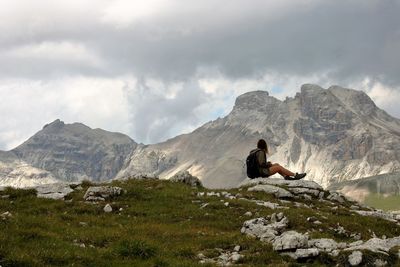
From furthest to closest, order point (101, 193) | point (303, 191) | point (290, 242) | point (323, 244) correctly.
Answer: point (303, 191) → point (101, 193) → point (323, 244) → point (290, 242)

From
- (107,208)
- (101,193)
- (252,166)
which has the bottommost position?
(107,208)

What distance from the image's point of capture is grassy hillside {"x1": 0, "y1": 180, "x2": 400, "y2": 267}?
59.1ft

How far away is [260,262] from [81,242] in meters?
7.00

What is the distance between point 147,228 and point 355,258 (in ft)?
32.5

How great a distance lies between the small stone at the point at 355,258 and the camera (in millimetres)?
17578

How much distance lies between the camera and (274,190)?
36469 millimetres

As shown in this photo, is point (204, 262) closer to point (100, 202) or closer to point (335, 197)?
point (100, 202)

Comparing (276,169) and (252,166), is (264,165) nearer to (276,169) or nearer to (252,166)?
(252,166)

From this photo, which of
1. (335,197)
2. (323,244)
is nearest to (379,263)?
(323,244)

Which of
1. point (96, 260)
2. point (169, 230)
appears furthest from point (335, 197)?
point (96, 260)

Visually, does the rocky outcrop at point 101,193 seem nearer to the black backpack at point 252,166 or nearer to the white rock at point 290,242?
the black backpack at point 252,166

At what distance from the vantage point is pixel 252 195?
3478cm

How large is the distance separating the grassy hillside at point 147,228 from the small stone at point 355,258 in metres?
0.28

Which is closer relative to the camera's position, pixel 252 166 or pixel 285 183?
pixel 285 183
